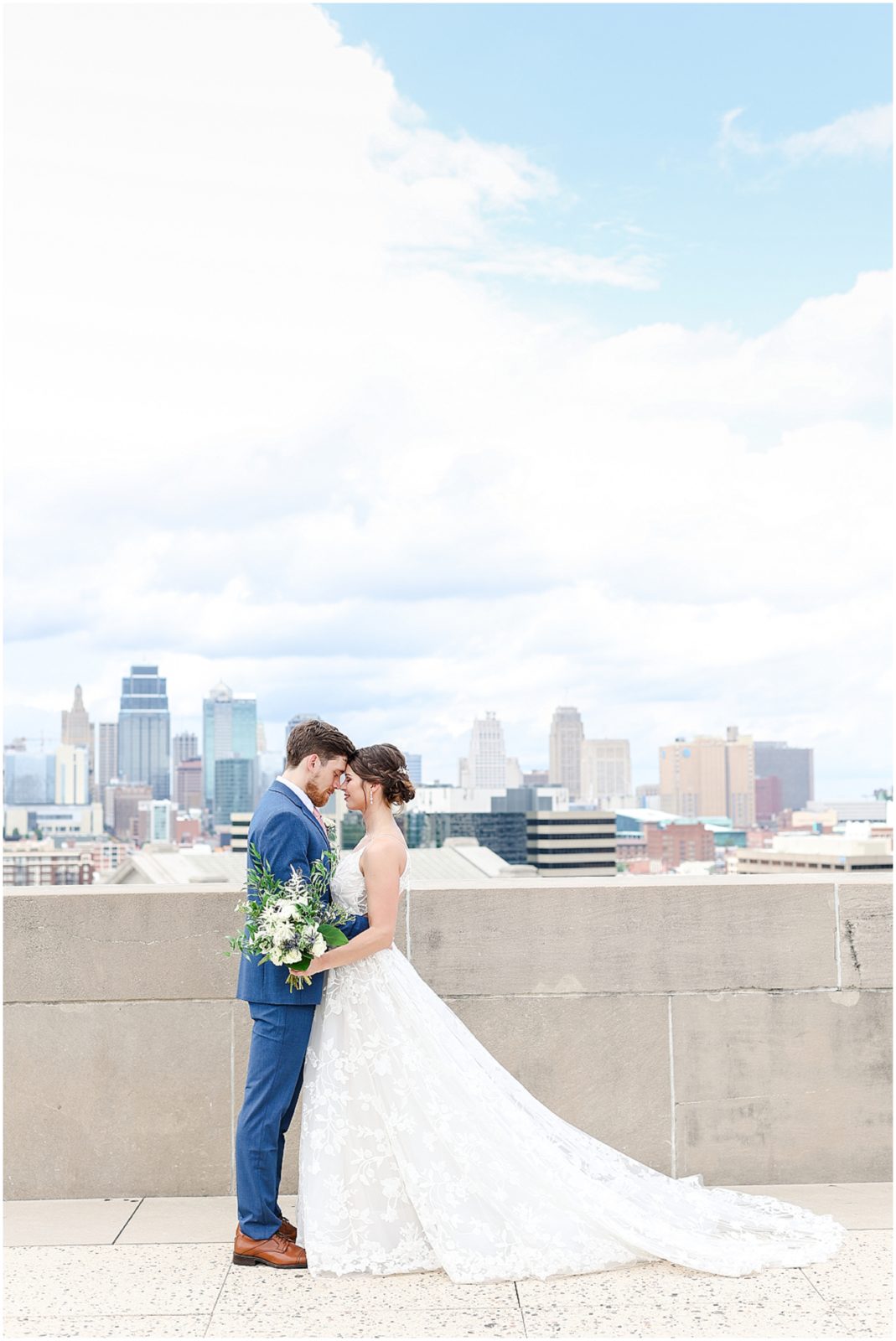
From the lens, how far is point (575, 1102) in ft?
17.3

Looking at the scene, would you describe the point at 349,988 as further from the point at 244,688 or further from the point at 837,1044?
the point at 244,688

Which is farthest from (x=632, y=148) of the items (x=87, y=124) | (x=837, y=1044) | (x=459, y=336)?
(x=837, y=1044)

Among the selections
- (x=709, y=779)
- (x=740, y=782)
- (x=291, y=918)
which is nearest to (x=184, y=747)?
(x=709, y=779)

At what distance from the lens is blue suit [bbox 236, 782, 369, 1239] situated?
13.9 feet

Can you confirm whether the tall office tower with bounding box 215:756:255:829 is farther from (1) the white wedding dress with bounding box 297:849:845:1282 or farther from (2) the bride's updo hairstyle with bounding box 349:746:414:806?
(2) the bride's updo hairstyle with bounding box 349:746:414:806

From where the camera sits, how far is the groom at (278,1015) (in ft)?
13.9

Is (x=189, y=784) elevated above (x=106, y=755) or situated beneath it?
situated beneath

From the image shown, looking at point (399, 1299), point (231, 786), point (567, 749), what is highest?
point (567, 749)

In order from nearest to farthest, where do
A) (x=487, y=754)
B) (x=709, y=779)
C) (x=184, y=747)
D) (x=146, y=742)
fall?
(x=709, y=779), (x=487, y=754), (x=184, y=747), (x=146, y=742)

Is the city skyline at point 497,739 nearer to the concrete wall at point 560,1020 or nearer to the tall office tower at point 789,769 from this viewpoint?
the tall office tower at point 789,769

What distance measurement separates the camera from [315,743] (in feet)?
14.2

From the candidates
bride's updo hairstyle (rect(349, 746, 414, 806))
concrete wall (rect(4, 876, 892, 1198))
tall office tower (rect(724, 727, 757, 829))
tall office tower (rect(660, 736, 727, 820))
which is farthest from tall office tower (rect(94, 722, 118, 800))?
bride's updo hairstyle (rect(349, 746, 414, 806))

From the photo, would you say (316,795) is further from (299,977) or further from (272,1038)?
(272,1038)

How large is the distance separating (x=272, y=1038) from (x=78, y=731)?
15980 centimetres
